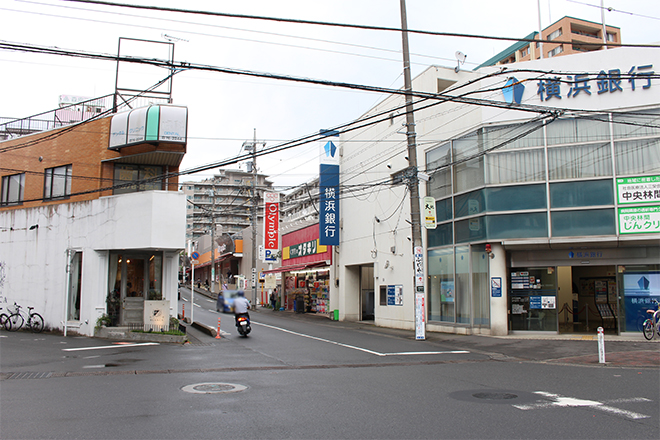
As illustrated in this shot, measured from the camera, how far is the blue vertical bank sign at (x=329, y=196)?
3036 cm

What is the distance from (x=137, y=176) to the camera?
20.5 meters

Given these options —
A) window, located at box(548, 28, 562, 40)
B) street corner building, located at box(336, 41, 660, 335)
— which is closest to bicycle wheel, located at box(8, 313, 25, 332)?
street corner building, located at box(336, 41, 660, 335)

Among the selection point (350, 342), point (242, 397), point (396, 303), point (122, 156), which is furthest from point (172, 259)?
point (242, 397)

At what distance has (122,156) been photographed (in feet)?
63.4

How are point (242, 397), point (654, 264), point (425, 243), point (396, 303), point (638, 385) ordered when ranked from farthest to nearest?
1. point (396, 303)
2. point (425, 243)
3. point (654, 264)
4. point (638, 385)
5. point (242, 397)

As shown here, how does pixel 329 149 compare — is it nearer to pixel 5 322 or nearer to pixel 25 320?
pixel 25 320

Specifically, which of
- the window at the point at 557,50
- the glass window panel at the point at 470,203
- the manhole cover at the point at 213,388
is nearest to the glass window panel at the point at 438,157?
the glass window panel at the point at 470,203

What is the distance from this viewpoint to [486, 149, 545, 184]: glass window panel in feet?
59.7

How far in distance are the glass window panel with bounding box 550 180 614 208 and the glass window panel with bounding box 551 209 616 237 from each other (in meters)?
0.30

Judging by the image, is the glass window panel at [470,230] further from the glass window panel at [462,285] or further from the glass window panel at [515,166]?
the glass window panel at [515,166]

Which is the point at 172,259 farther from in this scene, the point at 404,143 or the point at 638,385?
the point at 638,385

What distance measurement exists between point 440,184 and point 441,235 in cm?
215

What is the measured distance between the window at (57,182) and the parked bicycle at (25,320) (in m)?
4.58

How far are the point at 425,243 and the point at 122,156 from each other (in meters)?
12.9
